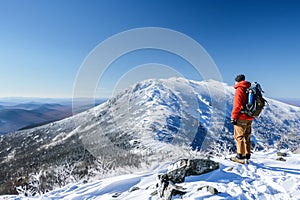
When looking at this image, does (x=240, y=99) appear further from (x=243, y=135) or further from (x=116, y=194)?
(x=116, y=194)

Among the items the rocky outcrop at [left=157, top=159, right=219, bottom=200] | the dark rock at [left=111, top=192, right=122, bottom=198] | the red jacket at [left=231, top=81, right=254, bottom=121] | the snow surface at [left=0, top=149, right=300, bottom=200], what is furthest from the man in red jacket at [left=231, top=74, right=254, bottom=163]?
the dark rock at [left=111, top=192, right=122, bottom=198]

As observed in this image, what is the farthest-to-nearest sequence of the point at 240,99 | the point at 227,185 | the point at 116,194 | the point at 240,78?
the point at 240,78 < the point at 240,99 < the point at 116,194 < the point at 227,185

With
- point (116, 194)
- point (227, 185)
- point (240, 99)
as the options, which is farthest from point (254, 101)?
point (116, 194)

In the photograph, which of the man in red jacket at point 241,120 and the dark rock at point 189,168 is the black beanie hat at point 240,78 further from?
the dark rock at point 189,168

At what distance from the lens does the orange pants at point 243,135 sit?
827 cm

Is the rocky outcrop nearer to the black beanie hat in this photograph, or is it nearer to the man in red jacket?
the man in red jacket

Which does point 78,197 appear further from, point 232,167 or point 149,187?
point 232,167

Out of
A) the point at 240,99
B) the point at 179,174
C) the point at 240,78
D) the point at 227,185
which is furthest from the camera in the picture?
the point at 240,78

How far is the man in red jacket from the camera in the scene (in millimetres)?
8016

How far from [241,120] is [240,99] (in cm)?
83

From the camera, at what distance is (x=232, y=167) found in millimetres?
7883

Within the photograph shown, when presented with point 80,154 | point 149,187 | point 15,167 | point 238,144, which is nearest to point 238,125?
point 238,144

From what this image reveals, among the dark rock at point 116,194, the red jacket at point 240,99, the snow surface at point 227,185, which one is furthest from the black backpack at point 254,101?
the dark rock at point 116,194

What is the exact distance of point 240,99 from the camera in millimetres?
8016
